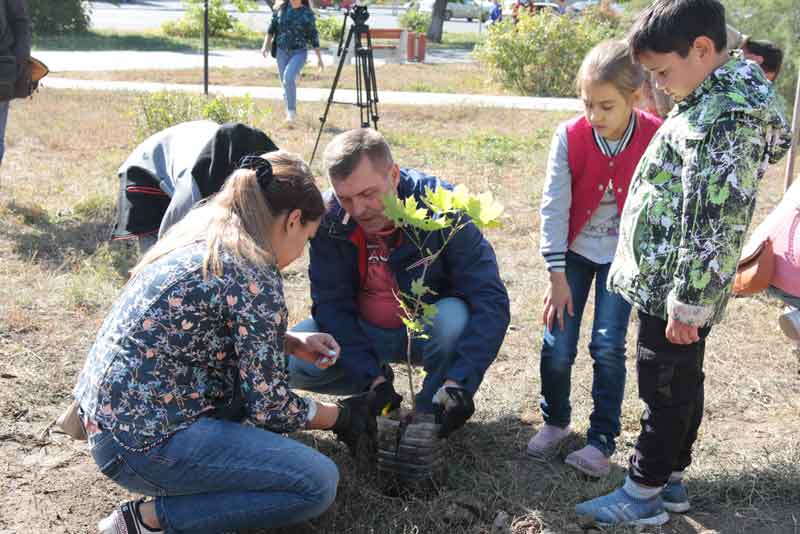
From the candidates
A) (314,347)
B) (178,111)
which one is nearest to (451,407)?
(314,347)

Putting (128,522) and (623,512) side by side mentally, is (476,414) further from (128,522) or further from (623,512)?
(128,522)

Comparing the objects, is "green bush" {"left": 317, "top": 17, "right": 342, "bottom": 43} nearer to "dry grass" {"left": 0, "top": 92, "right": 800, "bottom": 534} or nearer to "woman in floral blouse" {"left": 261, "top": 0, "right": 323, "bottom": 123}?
"woman in floral blouse" {"left": 261, "top": 0, "right": 323, "bottom": 123}

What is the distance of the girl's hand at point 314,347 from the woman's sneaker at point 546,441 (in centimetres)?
84

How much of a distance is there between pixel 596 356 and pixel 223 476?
131 cm

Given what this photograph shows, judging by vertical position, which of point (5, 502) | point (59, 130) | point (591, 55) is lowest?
point (5, 502)

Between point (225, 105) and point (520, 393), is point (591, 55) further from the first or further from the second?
point (225, 105)

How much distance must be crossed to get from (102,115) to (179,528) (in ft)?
25.6

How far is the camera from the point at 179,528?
7.95ft

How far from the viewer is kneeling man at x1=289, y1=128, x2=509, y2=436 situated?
2820 millimetres

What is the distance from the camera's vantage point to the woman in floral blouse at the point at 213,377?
2.27 m

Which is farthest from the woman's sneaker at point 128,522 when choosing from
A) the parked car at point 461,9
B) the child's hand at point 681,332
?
the parked car at point 461,9

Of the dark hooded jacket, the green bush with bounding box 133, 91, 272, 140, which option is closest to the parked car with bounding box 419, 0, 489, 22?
the green bush with bounding box 133, 91, 272, 140

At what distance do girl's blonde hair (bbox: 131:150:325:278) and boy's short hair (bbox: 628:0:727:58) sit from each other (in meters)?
0.97

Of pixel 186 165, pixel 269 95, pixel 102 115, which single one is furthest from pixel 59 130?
pixel 186 165
